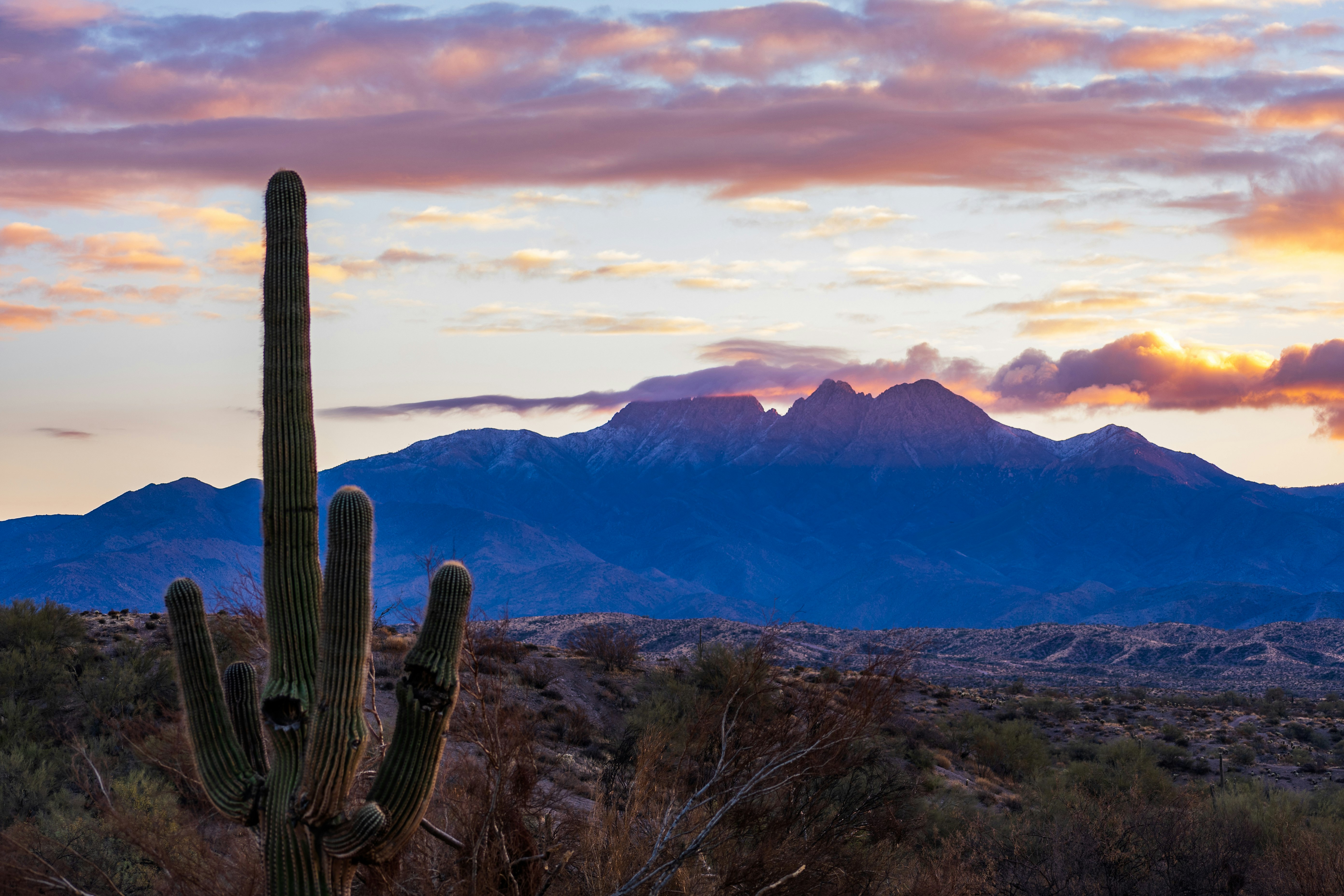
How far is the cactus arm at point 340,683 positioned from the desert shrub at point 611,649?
3286 centimetres

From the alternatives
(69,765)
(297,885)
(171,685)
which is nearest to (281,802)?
(297,885)

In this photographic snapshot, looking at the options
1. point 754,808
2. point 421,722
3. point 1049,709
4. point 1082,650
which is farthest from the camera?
point 1082,650

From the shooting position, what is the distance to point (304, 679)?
7852mm

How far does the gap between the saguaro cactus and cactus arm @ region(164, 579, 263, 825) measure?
1cm

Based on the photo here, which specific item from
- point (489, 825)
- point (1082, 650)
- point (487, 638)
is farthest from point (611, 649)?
point (1082, 650)

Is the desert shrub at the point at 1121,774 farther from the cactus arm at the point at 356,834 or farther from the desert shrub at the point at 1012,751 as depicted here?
the cactus arm at the point at 356,834

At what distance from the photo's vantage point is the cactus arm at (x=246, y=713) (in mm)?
8344

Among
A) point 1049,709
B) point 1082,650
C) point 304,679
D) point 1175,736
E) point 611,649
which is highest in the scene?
point 304,679

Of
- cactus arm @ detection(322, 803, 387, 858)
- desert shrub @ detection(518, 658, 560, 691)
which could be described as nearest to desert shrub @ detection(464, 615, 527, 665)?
cactus arm @ detection(322, 803, 387, 858)

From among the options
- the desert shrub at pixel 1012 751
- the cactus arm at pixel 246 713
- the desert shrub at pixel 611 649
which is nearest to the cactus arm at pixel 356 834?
the cactus arm at pixel 246 713

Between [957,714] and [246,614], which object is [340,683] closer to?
[246,614]

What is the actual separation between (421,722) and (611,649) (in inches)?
1353

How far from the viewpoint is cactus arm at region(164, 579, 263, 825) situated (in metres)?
8.09

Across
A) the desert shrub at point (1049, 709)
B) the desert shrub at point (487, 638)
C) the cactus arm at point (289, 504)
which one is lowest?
the desert shrub at point (1049, 709)
